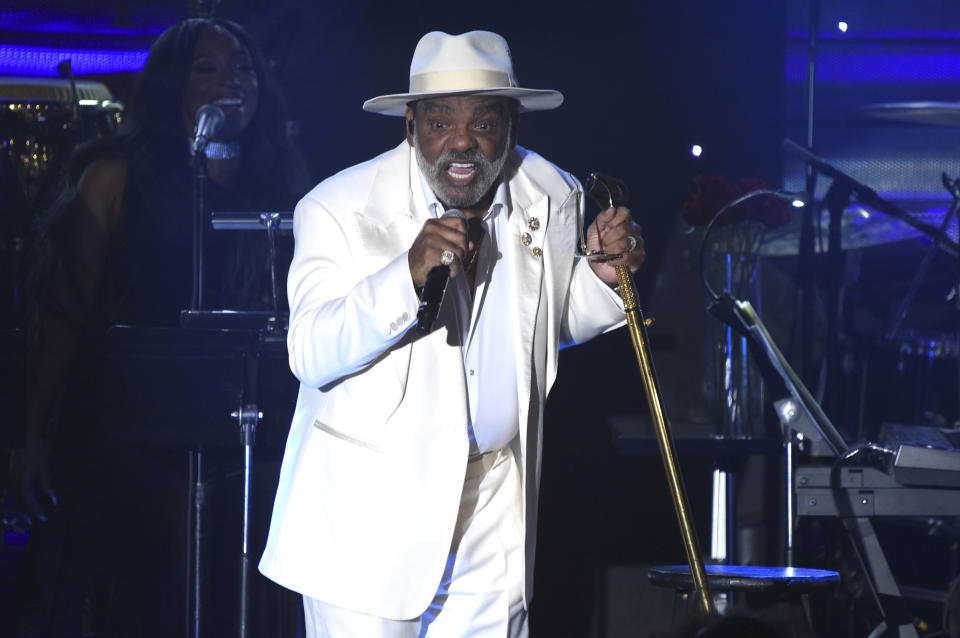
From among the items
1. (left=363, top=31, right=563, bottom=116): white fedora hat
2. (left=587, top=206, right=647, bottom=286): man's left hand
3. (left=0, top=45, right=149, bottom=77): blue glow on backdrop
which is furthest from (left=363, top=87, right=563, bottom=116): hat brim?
(left=0, top=45, right=149, bottom=77): blue glow on backdrop

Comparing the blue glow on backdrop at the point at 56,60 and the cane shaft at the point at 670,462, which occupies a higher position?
the blue glow on backdrop at the point at 56,60

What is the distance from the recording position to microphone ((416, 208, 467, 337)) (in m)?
2.12

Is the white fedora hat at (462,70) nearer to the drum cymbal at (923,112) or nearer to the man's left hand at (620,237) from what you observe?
the man's left hand at (620,237)

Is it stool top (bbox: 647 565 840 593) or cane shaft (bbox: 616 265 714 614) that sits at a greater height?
cane shaft (bbox: 616 265 714 614)

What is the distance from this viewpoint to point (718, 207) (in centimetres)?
361

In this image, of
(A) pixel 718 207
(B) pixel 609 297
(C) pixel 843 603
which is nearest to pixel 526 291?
(B) pixel 609 297

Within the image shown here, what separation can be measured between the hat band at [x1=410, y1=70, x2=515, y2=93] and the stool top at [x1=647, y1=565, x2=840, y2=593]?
1177mm

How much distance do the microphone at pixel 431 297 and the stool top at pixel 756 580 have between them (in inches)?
35.0

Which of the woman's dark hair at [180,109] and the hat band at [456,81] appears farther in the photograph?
the woman's dark hair at [180,109]

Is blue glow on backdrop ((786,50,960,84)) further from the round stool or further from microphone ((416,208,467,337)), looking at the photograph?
microphone ((416,208,467,337))

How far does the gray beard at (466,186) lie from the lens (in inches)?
101

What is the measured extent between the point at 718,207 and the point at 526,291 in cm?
128

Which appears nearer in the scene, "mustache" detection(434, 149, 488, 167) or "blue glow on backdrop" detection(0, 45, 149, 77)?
"mustache" detection(434, 149, 488, 167)

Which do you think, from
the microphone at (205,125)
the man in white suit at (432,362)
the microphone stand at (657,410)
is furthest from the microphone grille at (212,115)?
the microphone stand at (657,410)
